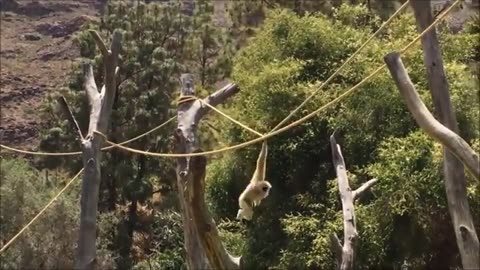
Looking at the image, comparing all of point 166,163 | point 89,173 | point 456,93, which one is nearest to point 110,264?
point 166,163

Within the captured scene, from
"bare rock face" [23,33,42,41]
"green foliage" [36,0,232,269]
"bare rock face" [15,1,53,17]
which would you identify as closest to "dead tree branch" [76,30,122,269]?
"green foliage" [36,0,232,269]

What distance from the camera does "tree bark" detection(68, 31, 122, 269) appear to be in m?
4.78

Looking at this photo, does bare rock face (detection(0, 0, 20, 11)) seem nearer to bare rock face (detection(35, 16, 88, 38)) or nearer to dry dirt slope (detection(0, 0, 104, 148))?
dry dirt slope (detection(0, 0, 104, 148))

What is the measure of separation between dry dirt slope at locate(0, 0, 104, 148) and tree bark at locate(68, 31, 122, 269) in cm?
1566

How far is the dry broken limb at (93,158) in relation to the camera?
15.7 feet

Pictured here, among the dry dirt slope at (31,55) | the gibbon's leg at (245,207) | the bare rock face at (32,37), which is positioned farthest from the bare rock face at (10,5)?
the gibbon's leg at (245,207)

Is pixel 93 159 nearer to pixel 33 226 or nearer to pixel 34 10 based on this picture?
pixel 33 226

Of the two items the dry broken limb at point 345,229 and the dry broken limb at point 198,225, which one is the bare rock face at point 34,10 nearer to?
the dry broken limb at point 345,229

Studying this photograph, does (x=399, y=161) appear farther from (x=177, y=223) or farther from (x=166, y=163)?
(x=166, y=163)

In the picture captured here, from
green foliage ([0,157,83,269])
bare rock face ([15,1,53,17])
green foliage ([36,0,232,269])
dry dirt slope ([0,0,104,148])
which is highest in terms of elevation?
bare rock face ([15,1,53,17])

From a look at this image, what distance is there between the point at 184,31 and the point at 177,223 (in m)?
5.83

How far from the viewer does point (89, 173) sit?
4.90m

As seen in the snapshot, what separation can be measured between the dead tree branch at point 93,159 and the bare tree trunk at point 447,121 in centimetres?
217

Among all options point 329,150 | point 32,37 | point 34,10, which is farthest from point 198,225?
point 34,10
